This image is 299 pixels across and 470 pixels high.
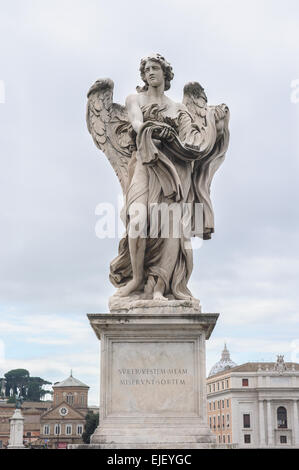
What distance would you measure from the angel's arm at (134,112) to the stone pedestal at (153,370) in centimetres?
293

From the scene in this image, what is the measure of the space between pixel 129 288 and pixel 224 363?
523ft

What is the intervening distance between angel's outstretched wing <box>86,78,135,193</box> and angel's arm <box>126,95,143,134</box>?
0.32 m

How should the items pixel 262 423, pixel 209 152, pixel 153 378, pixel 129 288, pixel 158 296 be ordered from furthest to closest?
pixel 262 423 < pixel 209 152 < pixel 129 288 < pixel 158 296 < pixel 153 378

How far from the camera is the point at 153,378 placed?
9.12 meters

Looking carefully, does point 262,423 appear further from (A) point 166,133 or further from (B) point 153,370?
(A) point 166,133

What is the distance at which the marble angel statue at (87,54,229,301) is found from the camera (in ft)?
32.5

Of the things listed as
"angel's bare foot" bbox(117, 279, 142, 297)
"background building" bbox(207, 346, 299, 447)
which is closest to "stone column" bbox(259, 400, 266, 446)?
"background building" bbox(207, 346, 299, 447)

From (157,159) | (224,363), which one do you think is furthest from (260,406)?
(157,159)

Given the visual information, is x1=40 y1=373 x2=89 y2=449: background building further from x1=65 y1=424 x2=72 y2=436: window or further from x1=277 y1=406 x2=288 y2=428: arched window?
x1=277 y1=406 x2=288 y2=428: arched window

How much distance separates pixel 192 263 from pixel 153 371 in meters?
1.83

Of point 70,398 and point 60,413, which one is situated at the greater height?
point 70,398

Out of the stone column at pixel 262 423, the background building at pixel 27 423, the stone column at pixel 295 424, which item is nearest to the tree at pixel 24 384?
the background building at pixel 27 423

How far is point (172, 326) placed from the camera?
9.20 m
